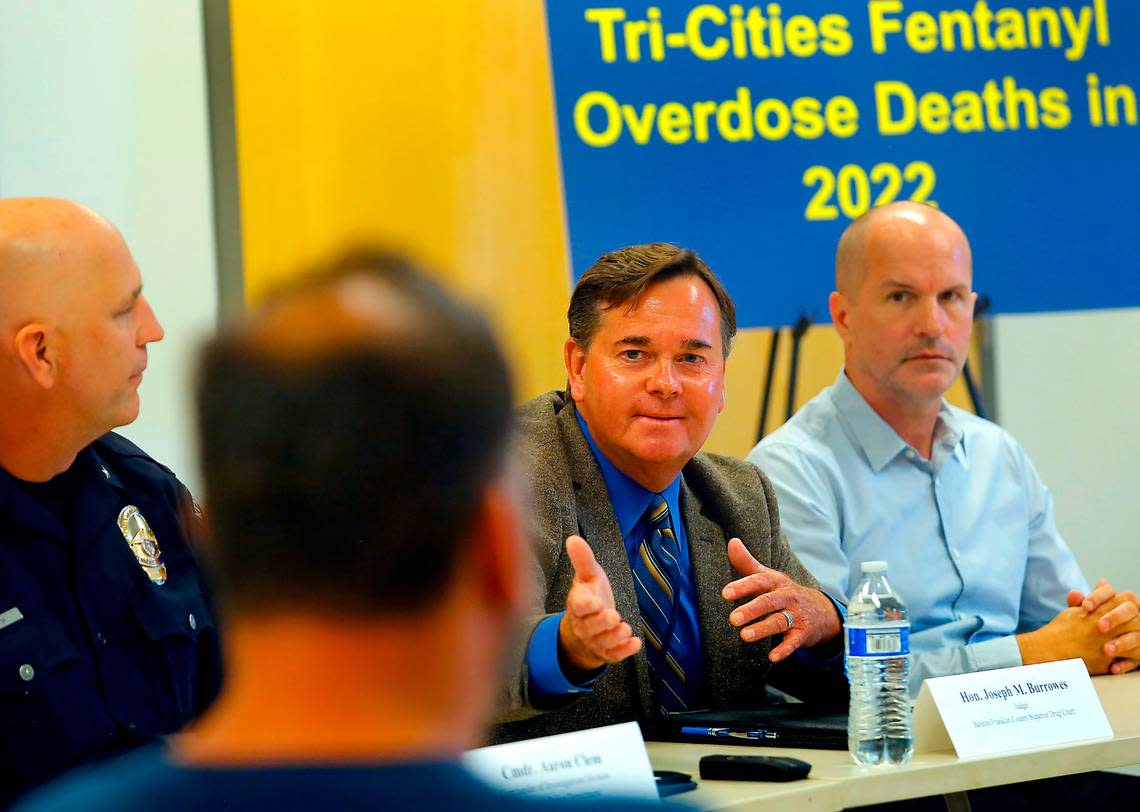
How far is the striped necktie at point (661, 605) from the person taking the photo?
8.03 ft

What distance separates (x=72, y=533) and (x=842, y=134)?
7.64 feet

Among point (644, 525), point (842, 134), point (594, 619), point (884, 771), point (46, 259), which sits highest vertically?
point (842, 134)

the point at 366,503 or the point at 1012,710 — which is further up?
the point at 366,503

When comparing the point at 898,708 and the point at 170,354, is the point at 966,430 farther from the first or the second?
the point at 170,354

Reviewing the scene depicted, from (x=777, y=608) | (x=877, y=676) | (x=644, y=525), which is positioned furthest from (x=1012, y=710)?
(x=644, y=525)

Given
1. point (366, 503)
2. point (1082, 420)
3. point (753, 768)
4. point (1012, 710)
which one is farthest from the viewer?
point (1082, 420)

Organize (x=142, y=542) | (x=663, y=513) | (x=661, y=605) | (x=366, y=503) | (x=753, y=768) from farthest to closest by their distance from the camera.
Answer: (x=663, y=513), (x=661, y=605), (x=142, y=542), (x=753, y=768), (x=366, y=503)

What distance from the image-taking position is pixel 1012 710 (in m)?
2.06

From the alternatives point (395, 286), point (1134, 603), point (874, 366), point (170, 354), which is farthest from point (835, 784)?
point (170, 354)

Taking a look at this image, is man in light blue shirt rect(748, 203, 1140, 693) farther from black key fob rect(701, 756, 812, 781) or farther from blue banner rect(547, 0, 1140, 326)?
black key fob rect(701, 756, 812, 781)

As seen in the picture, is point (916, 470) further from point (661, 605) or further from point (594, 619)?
point (594, 619)

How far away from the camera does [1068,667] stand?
2158mm

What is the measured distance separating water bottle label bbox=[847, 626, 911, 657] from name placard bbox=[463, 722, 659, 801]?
49cm

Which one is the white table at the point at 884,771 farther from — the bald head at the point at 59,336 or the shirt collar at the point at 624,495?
the bald head at the point at 59,336
